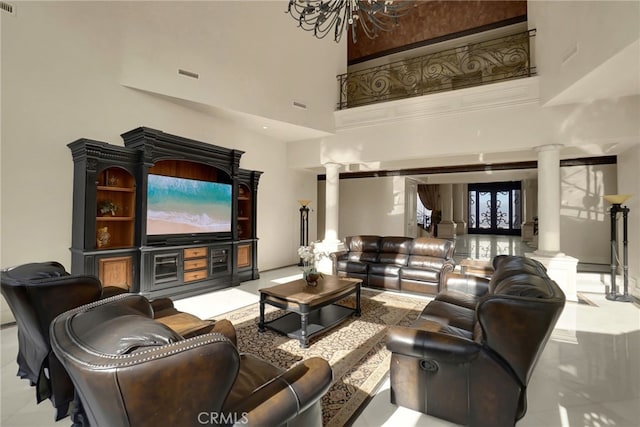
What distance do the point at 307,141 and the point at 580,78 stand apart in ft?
16.4

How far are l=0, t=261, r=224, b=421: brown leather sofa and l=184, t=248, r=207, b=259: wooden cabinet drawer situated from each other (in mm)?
2576

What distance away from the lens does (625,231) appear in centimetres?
462

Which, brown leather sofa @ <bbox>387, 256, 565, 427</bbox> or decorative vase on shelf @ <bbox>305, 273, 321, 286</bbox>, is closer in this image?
brown leather sofa @ <bbox>387, 256, 565, 427</bbox>

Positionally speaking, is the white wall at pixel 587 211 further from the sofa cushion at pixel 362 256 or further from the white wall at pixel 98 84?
the white wall at pixel 98 84

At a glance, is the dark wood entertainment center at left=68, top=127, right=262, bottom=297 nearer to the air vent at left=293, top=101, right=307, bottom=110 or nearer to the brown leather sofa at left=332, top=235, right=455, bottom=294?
the air vent at left=293, top=101, right=307, bottom=110

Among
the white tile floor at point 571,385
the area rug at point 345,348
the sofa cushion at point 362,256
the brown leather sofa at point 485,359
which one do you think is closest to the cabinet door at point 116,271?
the white tile floor at point 571,385

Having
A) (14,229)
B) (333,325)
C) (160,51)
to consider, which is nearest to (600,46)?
(333,325)

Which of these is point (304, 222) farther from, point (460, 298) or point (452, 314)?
point (452, 314)

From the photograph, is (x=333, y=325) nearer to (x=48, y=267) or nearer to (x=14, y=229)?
(x=48, y=267)

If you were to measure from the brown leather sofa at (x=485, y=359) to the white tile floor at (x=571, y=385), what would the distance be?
17cm

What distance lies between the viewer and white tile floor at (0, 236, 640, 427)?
6.47 ft

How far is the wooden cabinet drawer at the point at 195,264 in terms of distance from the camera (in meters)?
4.79

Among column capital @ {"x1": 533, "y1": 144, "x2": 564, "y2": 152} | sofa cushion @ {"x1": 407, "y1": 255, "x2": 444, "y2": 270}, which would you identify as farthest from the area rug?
column capital @ {"x1": 533, "y1": 144, "x2": 564, "y2": 152}

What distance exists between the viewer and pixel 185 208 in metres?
4.93
